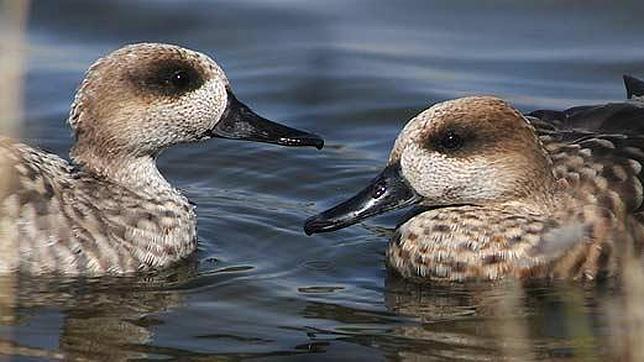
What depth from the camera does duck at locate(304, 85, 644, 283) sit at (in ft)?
25.5

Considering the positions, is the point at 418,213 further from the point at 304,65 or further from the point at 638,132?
the point at 304,65

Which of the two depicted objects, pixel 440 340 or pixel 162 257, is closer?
pixel 440 340

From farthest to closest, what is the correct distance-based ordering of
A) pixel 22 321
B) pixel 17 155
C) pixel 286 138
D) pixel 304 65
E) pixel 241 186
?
pixel 304 65 < pixel 241 186 < pixel 286 138 < pixel 17 155 < pixel 22 321

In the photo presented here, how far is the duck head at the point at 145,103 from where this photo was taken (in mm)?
7934

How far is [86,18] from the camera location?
11.5m

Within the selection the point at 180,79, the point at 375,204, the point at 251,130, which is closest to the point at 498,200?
the point at 375,204

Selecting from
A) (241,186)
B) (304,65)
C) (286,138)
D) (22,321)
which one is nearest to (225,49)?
(304,65)

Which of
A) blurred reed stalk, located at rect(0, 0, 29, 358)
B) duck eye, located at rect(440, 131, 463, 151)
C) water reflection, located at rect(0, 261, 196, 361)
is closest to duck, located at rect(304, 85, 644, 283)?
duck eye, located at rect(440, 131, 463, 151)

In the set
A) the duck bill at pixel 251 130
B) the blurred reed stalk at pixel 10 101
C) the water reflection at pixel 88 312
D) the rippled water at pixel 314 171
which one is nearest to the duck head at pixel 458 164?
the rippled water at pixel 314 171

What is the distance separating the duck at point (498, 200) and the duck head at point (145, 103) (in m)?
0.53

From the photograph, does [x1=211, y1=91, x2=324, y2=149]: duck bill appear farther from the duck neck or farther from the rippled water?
the rippled water

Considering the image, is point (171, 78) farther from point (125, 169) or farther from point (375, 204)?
point (375, 204)

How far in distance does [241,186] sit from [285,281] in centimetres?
136

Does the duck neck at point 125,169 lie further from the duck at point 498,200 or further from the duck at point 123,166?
the duck at point 498,200
